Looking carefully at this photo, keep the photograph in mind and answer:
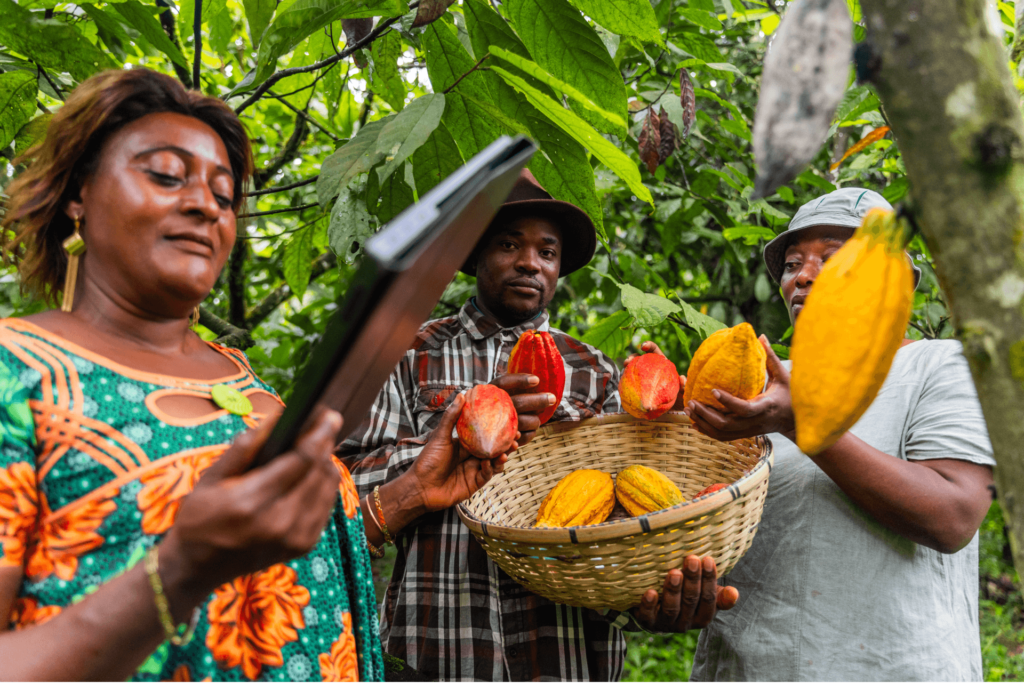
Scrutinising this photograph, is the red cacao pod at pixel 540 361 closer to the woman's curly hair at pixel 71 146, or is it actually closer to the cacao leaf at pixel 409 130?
the cacao leaf at pixel 409 130

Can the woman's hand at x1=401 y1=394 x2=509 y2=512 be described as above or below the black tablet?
below

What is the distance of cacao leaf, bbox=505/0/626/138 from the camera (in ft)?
3.66

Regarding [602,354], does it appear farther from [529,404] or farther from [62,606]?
[62,606]

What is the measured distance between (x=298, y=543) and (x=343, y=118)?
2.51 metres

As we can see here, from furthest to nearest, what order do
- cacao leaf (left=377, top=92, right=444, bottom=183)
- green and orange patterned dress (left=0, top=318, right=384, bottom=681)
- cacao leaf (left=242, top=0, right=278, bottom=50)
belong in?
1. cacao leaf (left=242, top=0, right=278, bottom=50)
2. cacao leaf (left=377, top=92, right=444, bottom=183)
3. green and orange patterned dress (left=0, top=318, right=384, bottom=681)

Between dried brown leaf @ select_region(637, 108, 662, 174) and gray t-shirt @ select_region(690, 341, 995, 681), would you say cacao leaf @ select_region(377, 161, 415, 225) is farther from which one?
gray t-shirt @ select_region(690, 341, 995, 681)

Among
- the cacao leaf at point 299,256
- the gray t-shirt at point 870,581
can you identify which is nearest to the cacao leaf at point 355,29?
the cacao leaf at point 299,256

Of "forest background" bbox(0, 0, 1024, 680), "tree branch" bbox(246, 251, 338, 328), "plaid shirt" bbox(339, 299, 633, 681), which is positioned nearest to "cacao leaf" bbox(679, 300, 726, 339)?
"forest background" bbox(0, 0, 1024, 680)

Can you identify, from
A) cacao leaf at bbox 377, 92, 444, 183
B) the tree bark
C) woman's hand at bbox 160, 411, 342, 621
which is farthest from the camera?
cacao leaf at bbox 377, 92, 444, 183

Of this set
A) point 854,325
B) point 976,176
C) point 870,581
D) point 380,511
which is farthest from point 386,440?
point 976,176

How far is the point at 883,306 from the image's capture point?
1.76ft

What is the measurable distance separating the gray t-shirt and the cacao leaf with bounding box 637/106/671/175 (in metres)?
0.91

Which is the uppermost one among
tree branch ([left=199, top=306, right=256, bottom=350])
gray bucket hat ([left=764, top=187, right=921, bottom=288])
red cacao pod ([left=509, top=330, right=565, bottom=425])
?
gray bucket hat ([left=764, top=187, right=921, bottom=288])

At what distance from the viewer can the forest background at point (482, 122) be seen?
3.66ft
